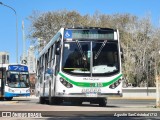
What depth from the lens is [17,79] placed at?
4072cm

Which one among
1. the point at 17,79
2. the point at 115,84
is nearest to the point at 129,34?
the point at 17,79

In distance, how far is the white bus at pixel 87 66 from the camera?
19562 millimetres

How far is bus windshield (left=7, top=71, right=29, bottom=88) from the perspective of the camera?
40.0 m

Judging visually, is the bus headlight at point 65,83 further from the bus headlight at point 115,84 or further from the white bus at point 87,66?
the bus headlight at point 115,84

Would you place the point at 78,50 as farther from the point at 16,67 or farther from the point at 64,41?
the point at 16,67

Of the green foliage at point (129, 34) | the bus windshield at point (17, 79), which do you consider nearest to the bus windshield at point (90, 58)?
the bus windshield at point (17, 79)

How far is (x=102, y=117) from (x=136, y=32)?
159 feet

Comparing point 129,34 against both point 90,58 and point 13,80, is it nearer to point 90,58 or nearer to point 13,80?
point 13,80

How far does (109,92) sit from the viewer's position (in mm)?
19797

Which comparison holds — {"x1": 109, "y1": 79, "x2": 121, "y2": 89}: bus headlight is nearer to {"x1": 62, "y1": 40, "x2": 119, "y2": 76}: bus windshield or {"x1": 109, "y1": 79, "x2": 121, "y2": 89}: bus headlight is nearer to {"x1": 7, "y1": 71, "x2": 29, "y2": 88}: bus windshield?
{"x1": 62, "y1": 40, "x2": 119, "y2": 76}: bus windshield

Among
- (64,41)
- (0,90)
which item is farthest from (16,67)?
(64,41)

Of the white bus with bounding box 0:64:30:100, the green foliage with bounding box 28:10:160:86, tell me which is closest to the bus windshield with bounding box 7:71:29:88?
the white bus with bounding box 0:64:30:100

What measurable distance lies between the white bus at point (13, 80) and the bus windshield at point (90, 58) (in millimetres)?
20831

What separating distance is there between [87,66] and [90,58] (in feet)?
1.23
